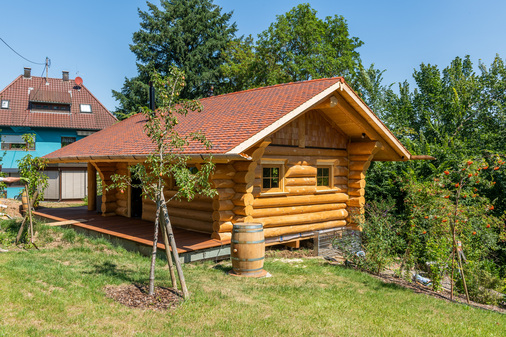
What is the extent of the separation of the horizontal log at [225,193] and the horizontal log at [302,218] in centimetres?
102

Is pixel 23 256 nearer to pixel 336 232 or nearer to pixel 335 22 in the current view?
pixel 336 232

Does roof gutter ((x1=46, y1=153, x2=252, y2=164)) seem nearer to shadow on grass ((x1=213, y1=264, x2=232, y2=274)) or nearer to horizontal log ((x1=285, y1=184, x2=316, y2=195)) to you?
shadow on grass ((x1=213, y1=264, x2=232, y2=274))

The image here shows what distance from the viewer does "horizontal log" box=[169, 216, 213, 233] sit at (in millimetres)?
10914

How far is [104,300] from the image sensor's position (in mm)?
6312

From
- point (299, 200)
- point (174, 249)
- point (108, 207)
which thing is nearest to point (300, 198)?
point (299, 200)

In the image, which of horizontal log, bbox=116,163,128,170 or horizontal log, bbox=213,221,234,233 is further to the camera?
horizontal log, bbox=116,163,128,170

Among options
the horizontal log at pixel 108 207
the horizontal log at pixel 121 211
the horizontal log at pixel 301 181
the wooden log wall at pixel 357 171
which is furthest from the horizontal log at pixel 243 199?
the horizontal log at pixel 108 207

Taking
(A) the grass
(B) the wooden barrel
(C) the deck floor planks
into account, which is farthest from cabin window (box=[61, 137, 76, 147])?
(B) the wooden barrel

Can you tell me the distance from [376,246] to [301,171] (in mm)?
3178

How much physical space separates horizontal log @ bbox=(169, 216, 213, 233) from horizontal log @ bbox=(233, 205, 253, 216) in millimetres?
1112

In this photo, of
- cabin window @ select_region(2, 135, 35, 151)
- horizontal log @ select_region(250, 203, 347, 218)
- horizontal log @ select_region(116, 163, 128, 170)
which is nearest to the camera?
horizontal log @ select_region(250, 203, 347, 218)

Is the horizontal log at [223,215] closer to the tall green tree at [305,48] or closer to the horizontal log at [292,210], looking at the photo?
the horizontal log at [292,210]

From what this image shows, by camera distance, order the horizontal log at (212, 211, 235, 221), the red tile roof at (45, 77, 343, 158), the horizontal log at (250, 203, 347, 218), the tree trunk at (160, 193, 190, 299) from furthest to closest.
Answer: the horizontal log at (250, 203, 347, 218), the horizontal log at (212, 211, 235, 221), the red tile roof at (45, 77, 343, 158), the tree trunk at (160, 193, 190, 299)

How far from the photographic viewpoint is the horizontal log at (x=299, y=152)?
11073 mm
